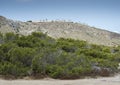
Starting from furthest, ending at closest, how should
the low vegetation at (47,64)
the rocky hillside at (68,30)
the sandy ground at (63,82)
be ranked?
the rocky hillside at (68,30)
the low vegetation at (47,64)
the sandy ground at (63,82)

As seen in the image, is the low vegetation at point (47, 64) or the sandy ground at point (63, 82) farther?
the low vegetation at point (47, 64)

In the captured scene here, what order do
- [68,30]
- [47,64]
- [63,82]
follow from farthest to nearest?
[68,30], [47,64], [63,82]

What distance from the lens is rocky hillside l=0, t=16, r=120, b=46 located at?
58156 mm

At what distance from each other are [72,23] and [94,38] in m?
6.96

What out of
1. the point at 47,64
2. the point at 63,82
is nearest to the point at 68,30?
the point at 47,64

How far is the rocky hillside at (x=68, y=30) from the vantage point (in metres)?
58.2

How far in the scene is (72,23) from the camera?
234 ft

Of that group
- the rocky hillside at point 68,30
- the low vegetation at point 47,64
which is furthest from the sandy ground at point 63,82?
the rocky hillside at point 68,30

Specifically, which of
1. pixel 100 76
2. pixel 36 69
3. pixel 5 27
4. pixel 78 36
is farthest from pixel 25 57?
pixel 78 36

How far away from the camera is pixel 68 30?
220 ft

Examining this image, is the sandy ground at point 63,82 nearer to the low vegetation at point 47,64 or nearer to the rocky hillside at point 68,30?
the low vegetation at point 47,64

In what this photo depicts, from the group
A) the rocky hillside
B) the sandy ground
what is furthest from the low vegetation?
the rocky hillside

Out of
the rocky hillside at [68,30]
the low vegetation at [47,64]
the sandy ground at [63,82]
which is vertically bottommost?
the rocky hillside at [68,30]

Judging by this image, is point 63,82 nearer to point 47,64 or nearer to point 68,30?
point 47,64
